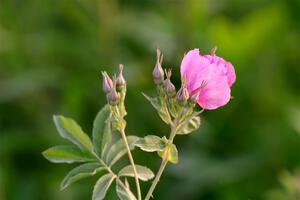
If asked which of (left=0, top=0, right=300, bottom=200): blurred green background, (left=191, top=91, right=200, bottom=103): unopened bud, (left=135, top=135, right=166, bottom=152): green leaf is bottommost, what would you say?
(left=135, top=135, right=166, bottom=152): green leaf

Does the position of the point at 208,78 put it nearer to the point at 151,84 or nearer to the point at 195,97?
the point at 195,97

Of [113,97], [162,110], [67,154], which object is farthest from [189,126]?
[67,154]

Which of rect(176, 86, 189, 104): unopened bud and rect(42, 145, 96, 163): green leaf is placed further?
rect(42, 145, 96, 163): green leaf

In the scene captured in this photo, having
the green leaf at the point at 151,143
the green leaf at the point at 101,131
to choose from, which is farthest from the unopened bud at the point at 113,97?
the green leaf at the point at 101,131

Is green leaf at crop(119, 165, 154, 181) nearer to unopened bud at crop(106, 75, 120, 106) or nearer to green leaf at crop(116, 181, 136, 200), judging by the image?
green leaf at crop(116, 181, 136, 200)

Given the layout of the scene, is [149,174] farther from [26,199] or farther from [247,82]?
[247,82]

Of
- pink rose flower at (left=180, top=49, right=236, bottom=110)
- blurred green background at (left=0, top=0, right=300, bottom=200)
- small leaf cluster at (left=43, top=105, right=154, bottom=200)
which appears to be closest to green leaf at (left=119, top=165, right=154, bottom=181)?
small leaf cluster at (left=43, top=105, right=154, bottom=200)

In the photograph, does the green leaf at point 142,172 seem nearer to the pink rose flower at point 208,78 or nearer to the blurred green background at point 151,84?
the pink rose flower at point 208,78
